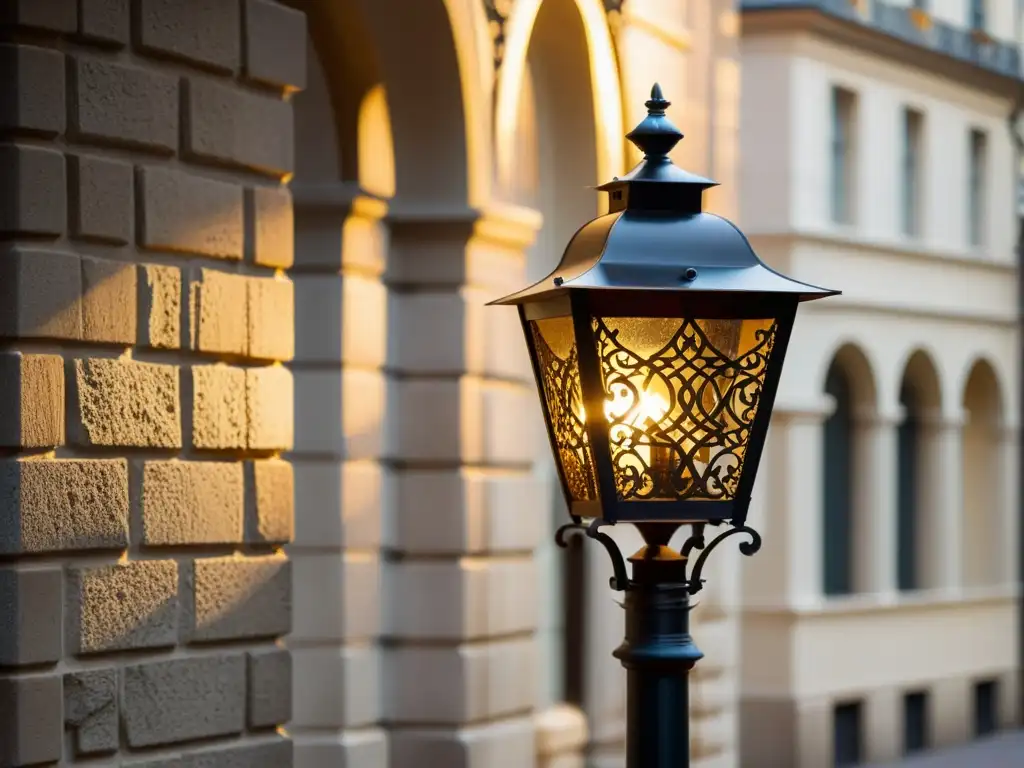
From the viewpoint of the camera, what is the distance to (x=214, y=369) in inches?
304

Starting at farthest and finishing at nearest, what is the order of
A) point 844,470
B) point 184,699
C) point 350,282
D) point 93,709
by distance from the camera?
1. point 844,470
2. point 350,282
3. point 184,699
4. point 93,709

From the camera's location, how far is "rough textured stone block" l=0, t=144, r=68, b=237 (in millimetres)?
6766

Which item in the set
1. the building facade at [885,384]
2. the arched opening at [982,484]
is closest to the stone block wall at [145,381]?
the building facade at [885,384]

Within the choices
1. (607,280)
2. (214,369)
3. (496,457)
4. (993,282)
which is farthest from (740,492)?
(993,282)

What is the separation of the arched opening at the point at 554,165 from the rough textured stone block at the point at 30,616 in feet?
16.2

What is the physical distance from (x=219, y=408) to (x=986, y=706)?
80.0ft

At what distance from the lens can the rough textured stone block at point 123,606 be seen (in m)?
7.00

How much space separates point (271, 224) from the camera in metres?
8.04

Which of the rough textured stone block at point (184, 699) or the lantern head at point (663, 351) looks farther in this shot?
the rough textured stone block at point (184, 699)

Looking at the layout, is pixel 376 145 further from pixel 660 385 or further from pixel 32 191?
pixel 660 385

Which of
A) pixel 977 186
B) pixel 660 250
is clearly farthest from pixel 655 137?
pixel 977 186

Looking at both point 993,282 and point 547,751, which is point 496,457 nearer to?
point 547,751

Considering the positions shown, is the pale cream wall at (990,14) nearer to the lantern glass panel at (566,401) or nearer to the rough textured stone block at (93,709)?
the rough textured stone block at (93,709)

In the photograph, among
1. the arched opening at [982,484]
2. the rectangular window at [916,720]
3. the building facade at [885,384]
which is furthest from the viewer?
the arched opening at [982,484]
